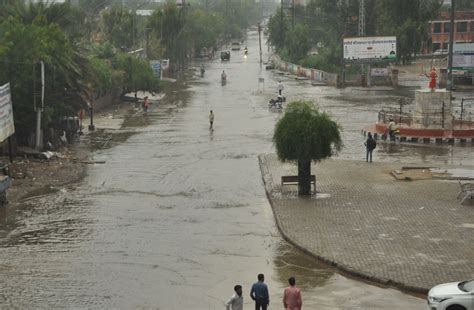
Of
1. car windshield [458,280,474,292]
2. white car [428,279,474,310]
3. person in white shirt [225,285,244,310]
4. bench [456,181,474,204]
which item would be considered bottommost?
bench [456,181,474,204]

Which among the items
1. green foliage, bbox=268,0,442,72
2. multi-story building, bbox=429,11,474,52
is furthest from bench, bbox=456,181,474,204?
multi-story building, bbox=429,11,474,52

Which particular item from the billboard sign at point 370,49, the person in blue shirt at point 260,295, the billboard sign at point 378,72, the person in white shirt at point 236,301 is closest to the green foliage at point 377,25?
the billboard sign at point 378,72

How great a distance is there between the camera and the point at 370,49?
7331 cm

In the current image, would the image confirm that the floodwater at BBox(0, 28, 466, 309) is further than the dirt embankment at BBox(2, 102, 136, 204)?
No

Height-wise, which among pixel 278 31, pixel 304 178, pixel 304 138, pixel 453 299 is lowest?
pixel 304 178

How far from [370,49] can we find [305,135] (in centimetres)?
4858

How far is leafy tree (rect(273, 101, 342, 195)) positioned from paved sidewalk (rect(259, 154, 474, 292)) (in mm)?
1065

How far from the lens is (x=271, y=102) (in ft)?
188

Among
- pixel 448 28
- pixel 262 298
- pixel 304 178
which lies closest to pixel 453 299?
pixel 262 298

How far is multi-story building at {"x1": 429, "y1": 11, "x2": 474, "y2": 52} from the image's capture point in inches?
4264

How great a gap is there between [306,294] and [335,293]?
0.59 m

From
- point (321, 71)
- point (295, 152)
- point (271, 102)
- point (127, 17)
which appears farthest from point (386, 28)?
point (295, 152)

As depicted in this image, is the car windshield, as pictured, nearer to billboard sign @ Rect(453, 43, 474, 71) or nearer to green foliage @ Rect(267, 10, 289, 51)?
billboard sign @ Rect(453, 43, 474, 71)

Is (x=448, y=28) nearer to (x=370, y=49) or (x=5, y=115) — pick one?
(x=370, y=49)
